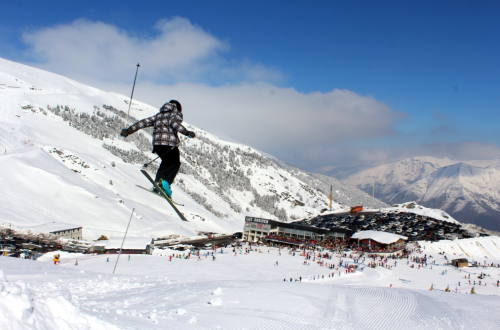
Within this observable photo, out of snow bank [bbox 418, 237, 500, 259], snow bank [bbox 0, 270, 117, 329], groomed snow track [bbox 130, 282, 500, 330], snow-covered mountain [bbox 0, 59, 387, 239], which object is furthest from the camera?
snow bank [bbox 418, 237, 500, 259]

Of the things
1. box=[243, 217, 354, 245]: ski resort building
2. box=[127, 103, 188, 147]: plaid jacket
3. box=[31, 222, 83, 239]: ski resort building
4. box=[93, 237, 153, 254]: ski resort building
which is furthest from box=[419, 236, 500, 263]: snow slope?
box=[127, 103, 188, 147]: plaid jacket

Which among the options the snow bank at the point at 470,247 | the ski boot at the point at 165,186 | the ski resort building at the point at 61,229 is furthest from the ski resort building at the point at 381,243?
the ski boot at the point at 165,186

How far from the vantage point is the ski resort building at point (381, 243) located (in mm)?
52084

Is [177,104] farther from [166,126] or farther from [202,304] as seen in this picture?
[202,304]

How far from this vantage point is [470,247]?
60.8 m

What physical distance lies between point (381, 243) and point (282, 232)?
20084 millimetres

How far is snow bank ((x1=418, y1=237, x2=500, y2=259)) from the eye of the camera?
185ft

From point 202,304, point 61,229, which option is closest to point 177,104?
point 202,304

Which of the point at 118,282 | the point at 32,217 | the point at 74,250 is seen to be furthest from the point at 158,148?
the point at 32,217

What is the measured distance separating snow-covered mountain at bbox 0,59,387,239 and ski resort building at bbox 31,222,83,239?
2665 millimetres

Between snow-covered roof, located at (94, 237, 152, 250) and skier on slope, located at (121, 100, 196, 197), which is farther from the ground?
skier on slope, located at (121, 100, 196, 197)

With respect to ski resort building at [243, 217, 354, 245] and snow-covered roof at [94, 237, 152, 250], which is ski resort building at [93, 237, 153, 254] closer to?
snow-covered roof at [94, 237, 152, 250]

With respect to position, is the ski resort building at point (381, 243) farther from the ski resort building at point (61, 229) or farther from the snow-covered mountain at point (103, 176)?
the ski resort building at point (61, 229)

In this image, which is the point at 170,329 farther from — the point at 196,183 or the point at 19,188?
the point at 196,183
